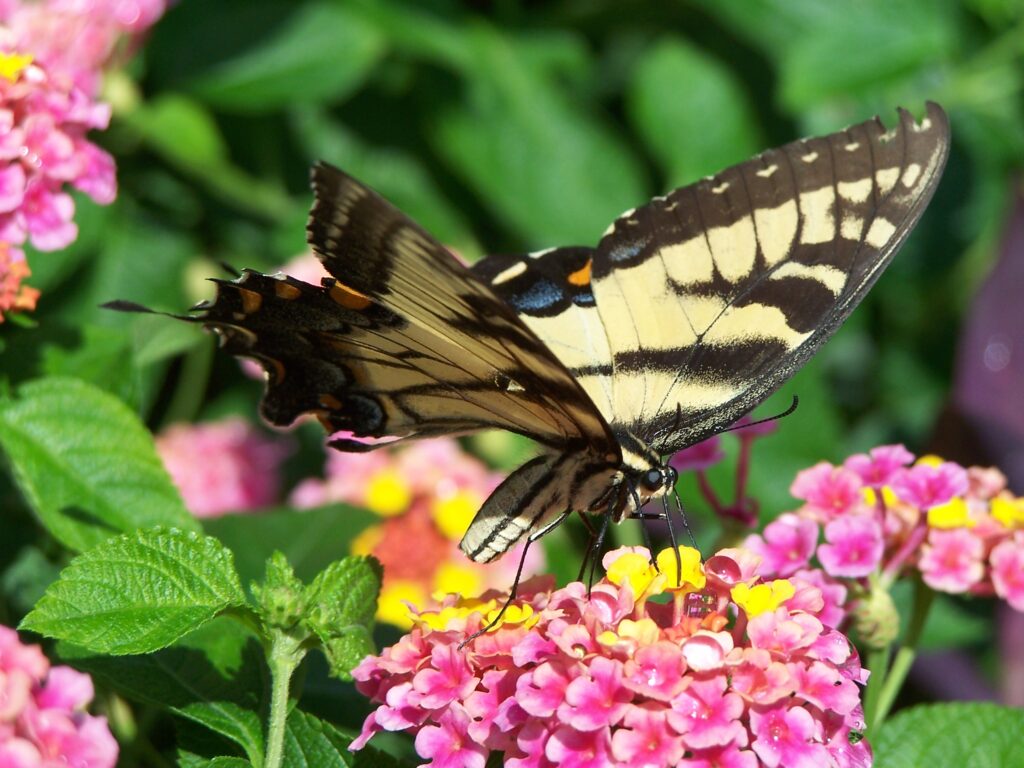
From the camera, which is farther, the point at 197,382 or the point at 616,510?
the point at 197,382

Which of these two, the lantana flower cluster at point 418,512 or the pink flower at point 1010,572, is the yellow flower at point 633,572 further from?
the lantana flower cluster at point 418,512

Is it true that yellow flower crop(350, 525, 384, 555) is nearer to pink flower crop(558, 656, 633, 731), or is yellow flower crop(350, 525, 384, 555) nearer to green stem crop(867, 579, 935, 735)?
green stem crop(867, 579, 935, 735)

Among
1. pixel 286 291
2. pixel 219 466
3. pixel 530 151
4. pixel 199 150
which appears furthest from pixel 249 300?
pixel 530 151

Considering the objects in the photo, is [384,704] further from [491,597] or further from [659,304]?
[659,304]

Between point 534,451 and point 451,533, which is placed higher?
point 534,451

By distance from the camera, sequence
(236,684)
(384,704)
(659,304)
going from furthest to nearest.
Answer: (659,304) < (236,684) < (384,704)

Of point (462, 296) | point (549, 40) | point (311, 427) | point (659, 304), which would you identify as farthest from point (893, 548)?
point (549, 40)

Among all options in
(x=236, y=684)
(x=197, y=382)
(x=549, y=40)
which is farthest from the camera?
(x=549, y=40)
